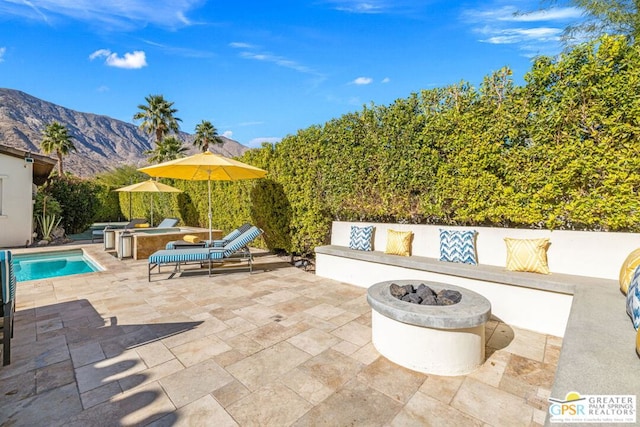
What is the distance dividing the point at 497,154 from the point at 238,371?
504 cm

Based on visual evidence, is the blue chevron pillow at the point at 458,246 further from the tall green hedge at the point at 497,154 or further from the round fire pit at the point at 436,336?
the round fire pit at the point at 436,336

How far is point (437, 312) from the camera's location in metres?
3.04

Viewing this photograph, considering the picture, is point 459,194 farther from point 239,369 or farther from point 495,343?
point 239,369

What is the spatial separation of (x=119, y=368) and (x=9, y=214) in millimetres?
12806

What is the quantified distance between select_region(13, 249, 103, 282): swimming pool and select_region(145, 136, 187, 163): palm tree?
47.9 ft

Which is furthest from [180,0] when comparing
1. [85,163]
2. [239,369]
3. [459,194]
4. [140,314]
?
[85,163]

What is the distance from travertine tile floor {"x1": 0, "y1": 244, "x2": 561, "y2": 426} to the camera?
2385mm

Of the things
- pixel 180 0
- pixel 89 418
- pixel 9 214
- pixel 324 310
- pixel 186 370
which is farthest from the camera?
pixel 9 214

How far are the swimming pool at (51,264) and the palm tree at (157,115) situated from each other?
18042 mm

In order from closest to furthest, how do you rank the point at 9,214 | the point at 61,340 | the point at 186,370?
the point at 186,370
the point at 61,340
the point at 9,214

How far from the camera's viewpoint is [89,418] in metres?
2.32

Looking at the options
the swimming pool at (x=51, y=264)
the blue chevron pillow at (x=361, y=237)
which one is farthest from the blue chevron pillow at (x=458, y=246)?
the swimming pool at (x=51, y=264)

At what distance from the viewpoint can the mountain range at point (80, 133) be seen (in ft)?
228

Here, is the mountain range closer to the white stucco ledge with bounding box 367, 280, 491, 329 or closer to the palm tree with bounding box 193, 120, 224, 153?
the palm tree with bounding box 193, 120, 224, 153
